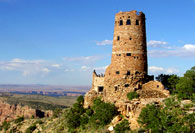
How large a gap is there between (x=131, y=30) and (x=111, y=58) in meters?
5.74

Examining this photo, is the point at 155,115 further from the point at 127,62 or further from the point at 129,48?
the point at 129,48

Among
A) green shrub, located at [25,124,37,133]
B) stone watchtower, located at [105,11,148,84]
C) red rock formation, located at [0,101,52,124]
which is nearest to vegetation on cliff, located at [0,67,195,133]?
stone watchtower, located at [105,11,148,84]

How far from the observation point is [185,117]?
87.8ft

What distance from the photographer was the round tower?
135 feet

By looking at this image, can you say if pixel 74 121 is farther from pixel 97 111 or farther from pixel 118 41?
pixel 118 41

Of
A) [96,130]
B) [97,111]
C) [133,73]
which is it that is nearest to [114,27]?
[133,73]

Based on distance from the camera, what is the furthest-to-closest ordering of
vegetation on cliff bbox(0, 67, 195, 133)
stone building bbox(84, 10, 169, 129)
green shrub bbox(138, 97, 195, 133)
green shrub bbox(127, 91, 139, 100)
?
1. stone building bbox(84, 10, 169, 129)
2. green shrub bbox(127, 91, 139, 100)
3. vegetation on cliff bbox(0, 67, 195, 133)
4. green shrub bbox(138, 97, 195, 133)

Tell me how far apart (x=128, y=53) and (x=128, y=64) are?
1.78 m

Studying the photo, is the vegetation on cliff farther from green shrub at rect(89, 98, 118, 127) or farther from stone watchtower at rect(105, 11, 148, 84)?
stone watchtower at rect(105, 11, 148, 84)

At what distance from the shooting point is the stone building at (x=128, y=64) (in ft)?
132

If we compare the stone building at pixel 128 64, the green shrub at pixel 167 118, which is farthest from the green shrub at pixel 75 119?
the green shrub at pixel 167 118

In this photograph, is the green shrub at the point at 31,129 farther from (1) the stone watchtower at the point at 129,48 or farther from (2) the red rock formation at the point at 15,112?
(2) the red rock formation at the point at 15,112

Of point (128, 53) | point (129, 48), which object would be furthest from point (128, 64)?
point (129, 48)

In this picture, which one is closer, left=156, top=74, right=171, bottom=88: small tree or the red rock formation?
left=156, top=74, right=171, bottom=88: small tree
